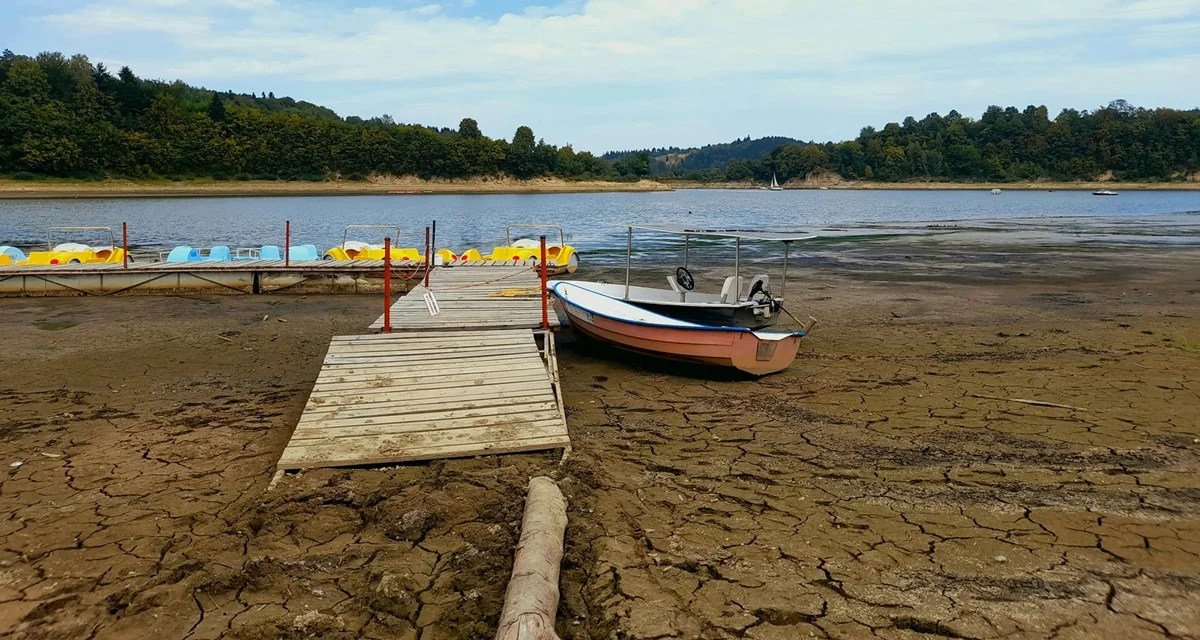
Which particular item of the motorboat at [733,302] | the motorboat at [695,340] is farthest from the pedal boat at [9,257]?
the motorboat at [733,302]

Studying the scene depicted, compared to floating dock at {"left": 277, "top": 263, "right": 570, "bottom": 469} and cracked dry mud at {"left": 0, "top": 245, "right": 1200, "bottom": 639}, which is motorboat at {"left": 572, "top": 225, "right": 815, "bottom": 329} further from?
floating dock at {"left": 277, "top": 263, "right": 570, "bottom": 469}

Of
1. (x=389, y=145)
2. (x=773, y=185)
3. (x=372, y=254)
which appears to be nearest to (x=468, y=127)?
(x=389, y=145)

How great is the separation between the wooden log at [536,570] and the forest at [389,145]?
91597mm

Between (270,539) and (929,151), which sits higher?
(929,151)

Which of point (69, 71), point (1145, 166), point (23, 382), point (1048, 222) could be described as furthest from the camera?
point (1145, 166)

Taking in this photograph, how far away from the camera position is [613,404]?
339 inches

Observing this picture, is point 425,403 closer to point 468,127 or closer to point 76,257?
point 76,257

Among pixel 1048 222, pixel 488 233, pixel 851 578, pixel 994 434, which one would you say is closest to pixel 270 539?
pixel 851 578

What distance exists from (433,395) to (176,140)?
9821cm

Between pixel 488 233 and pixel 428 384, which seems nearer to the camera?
pixel 428 384

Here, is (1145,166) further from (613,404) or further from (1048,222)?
(613,404)

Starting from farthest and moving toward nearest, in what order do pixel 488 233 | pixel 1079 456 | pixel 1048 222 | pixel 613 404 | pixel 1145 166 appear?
pixel 1145 166
pixel 1048 222
pixel 488 233
pixel 613 404
pixel 1079 456

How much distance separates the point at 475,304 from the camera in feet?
38.8

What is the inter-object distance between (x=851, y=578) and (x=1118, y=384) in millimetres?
6282
